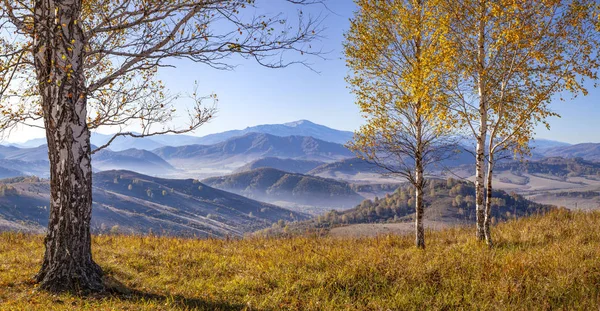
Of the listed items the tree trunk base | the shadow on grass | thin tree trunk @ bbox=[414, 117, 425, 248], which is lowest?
the shadow on grass

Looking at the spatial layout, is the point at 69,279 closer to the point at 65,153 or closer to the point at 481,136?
the point at 65,153

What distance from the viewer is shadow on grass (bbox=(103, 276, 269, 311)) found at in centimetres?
569

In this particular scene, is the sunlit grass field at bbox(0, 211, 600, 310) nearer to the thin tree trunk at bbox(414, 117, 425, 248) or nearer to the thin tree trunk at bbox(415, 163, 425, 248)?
the thin tree trunk at bbox(415, 163, 425, 248)

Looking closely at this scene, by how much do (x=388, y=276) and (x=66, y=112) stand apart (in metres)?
6.58

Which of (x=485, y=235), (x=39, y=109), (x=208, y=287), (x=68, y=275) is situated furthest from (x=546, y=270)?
(x=39, y=109)

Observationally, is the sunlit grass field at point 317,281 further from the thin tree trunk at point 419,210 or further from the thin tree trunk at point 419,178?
the thin tree trunk at point 419,178

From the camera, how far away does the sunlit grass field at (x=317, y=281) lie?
5.83m

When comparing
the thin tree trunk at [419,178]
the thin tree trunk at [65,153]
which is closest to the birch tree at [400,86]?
the thin tree trunk at [419,178]

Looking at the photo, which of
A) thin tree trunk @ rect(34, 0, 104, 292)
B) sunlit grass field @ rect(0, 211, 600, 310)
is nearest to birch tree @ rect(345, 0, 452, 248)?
sunlit grass field @ rect(0, 211, 600, 310)

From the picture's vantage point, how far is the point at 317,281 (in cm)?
668

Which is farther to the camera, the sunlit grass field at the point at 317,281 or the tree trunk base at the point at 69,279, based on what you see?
the tree trunk base at the point at 69,279

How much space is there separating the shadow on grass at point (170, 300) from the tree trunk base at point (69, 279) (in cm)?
31

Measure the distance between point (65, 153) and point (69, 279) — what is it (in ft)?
7.23

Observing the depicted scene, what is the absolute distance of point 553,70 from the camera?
10.5 m
